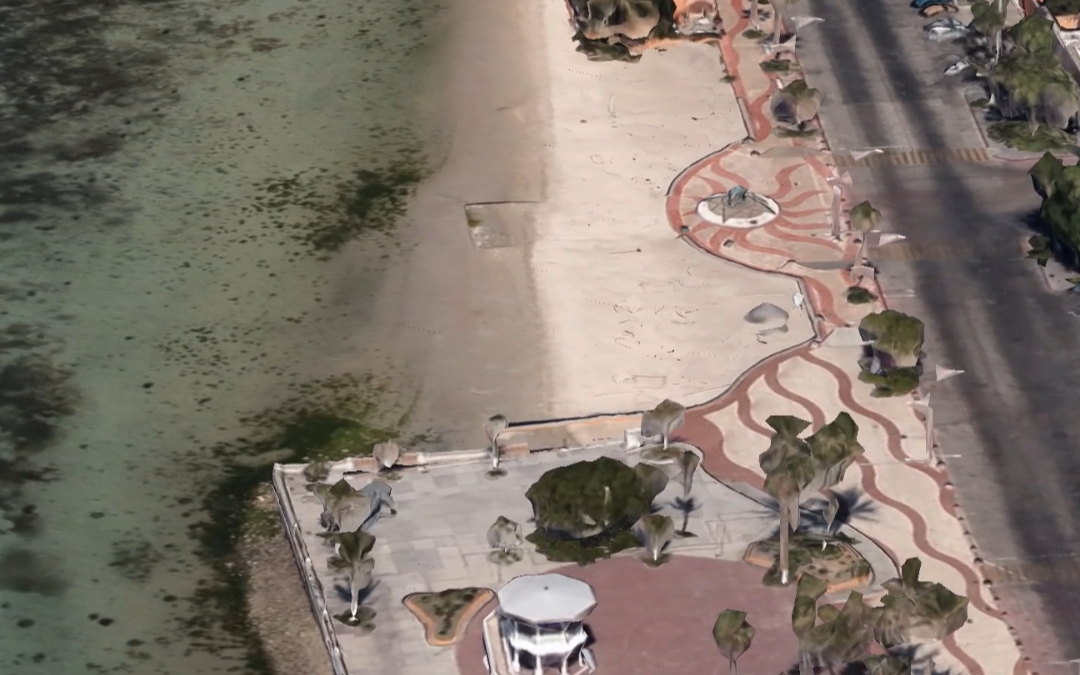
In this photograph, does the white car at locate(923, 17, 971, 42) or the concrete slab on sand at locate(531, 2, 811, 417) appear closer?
the concrete slab on sand at locate(531, 2, 811, 417)

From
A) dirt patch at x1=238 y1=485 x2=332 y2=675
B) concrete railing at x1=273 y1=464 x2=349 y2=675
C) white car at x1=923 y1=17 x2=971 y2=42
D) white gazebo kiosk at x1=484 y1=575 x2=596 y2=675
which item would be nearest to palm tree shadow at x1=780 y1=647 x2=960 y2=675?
white gazebo kiosk at x1=484 y1=575 x2=596 y2=675

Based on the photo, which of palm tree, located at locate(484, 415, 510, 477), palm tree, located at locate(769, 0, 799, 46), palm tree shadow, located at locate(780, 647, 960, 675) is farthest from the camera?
palm tree, located at locate(769, 0, 799, 46)

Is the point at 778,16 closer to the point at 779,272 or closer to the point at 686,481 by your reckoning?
the point at 779,272

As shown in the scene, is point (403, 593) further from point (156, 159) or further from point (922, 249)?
point (156, 159)

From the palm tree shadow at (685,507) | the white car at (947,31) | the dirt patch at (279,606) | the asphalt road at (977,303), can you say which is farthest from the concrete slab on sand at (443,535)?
the white car at (947,31)

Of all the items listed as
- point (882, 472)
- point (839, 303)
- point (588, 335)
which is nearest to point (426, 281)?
point (588, 335)

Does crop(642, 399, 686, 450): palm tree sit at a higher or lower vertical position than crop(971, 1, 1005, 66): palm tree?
higher

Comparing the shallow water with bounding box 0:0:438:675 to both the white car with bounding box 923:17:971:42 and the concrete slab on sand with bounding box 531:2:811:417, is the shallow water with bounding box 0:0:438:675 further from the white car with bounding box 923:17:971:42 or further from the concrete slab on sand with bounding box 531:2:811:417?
the white car with bounding box 923:17:971:42
